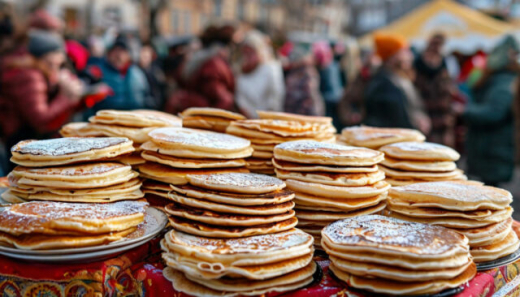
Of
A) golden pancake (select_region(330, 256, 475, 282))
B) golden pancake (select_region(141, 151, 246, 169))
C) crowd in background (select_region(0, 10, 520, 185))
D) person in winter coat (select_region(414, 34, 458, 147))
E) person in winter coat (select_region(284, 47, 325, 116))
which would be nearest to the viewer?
golden pancake (select_region(330, 256, 475, 282))

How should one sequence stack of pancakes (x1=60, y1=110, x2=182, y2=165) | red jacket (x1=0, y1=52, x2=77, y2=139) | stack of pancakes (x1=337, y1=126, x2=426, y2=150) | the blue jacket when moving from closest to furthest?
stack of pancakes (x1=60, y1=110, x2=182, y2=165), stack of pancakes (x1=337, y1=126, x2=426, y2=150), red jacket (x1=0, y1=52, x2=77, y2=139), the blue jacket

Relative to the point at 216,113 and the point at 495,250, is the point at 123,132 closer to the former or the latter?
the point at 216,113

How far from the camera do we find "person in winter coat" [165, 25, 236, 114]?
5500 mm

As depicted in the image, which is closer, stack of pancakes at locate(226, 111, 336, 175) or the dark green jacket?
stack of pancakes at locate(226, 111, 336, 175)

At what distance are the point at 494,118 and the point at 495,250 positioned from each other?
3.74m

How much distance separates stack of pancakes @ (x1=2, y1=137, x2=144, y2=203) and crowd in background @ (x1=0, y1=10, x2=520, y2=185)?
7.88 feet

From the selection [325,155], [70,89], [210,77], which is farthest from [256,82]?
[325,155]

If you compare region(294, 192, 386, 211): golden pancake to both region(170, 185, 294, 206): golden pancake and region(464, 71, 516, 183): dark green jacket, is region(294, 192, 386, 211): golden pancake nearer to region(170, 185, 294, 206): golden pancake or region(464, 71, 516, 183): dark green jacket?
region(170, 185, 294, 206): golden pancake

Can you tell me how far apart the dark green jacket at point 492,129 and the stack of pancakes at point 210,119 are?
3.73 meters

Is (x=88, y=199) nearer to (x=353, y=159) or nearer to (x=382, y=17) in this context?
(x=353, y=159)

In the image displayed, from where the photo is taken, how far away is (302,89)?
6.78 meters

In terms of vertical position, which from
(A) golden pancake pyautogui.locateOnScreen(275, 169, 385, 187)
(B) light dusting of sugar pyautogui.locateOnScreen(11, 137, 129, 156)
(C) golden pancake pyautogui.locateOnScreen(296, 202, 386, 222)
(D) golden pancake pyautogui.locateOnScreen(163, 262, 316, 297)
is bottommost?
Answer: (D) golden pancake pyautogui.locateOnScreen(163, 262, 316, 297)

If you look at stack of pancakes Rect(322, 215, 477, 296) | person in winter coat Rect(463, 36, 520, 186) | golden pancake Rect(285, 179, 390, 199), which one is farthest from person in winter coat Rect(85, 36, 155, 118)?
stack of pancakes Rect(322, 215, 477, 296)

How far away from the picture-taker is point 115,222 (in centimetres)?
171
